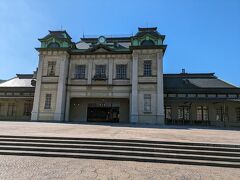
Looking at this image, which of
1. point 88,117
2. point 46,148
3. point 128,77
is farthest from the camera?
point 88,117

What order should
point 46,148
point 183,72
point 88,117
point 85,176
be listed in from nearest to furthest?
point 85,176 < point 46,148 < point 88,117 < point 183,72

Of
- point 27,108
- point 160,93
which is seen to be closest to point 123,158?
point 160,93

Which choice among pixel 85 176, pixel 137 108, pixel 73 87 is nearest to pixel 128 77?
pixel 137 108

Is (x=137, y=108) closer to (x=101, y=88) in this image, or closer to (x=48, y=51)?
(x=101, y=88)

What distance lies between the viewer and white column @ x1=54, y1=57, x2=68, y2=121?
2525 centimetres

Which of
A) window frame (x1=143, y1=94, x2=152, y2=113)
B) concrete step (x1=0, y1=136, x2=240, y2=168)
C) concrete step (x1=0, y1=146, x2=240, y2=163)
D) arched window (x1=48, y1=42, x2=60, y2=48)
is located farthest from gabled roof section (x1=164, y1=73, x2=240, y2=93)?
concrete step (x1=0, y1=146, x2=240, y2=163)

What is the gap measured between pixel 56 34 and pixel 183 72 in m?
21.6

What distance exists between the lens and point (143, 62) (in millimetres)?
25453

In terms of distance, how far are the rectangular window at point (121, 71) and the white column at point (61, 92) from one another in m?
7.42

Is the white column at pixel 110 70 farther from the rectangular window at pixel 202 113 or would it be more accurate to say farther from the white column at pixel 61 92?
the rectangular window at pixel 202 113

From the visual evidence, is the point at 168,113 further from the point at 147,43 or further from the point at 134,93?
the point at 147,43

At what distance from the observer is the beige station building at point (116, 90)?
24.8 metres

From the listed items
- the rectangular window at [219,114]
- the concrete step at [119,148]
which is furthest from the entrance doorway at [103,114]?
the concrete step at [119,148]

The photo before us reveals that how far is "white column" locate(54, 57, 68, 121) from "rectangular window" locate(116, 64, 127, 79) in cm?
742
